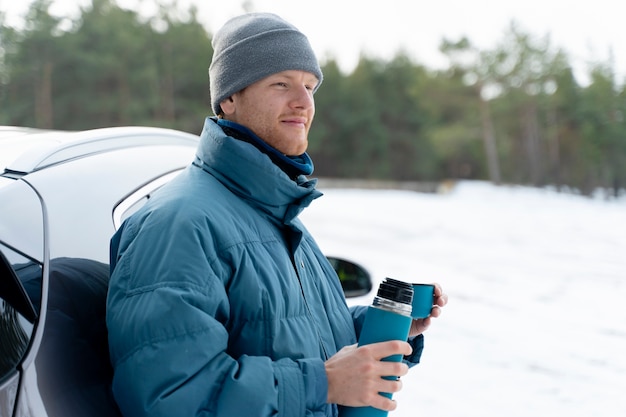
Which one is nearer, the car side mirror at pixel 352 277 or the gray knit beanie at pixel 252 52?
the gray knit beanie at pixel 252 52

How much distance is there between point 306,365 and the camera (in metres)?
1.19

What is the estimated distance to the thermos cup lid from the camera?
1221mm

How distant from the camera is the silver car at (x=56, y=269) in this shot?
1095 mm

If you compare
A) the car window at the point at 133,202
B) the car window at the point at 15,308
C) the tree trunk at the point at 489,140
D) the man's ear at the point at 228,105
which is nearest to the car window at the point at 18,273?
the car window at the point at 15,308

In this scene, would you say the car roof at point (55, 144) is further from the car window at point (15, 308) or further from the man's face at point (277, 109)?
the man's face at point (277, 109)

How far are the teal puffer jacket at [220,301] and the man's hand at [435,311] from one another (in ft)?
0.84

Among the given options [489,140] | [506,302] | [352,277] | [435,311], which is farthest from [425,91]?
[435,311]

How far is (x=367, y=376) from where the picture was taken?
118 centimetres

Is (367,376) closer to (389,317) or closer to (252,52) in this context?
(389,317)

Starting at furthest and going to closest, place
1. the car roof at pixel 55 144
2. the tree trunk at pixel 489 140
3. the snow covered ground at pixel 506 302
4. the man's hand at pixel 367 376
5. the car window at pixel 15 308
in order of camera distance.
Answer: the tree trunk at pixel 489 140
the snow covered ground at pixel 506 302
the car roof at pixel 55 144
the man's hand at pixel 367 376
the car window at pixel 15 308


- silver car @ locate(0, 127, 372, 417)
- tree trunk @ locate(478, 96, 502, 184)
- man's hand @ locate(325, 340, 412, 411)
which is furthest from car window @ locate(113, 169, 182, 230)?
tree trunk @ locate(478, 96, 502, 184)

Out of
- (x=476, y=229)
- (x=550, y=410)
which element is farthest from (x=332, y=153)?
(x=550, y=410)

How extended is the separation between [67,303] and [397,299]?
64 centimetres

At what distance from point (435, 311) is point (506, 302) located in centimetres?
587
